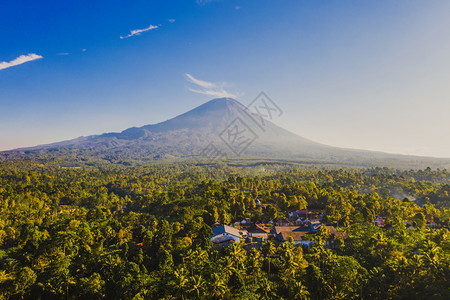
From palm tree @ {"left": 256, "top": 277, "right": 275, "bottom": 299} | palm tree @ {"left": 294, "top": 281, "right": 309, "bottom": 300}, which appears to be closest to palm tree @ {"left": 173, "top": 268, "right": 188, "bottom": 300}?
palm tree @ {"left": 256, "top": 277, "right": 275, "bottom": 299}

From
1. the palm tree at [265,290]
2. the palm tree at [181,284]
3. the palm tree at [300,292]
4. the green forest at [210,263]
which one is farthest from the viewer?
the palm tree at [265,290]

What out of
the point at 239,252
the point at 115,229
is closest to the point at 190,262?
the point at 239,252

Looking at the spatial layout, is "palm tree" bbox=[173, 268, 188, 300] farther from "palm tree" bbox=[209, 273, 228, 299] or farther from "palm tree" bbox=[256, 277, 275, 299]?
"palm tree" bbox=[256, 277, 275, 299]

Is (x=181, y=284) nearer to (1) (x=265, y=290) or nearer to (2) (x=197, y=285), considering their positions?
(2) (x=197, y=285)

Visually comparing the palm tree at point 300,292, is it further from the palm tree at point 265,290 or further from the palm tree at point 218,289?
the palm tree at point 218,289

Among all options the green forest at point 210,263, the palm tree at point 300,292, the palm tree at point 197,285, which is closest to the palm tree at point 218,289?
the green forest at point 210,263

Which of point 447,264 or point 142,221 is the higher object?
point 447,264

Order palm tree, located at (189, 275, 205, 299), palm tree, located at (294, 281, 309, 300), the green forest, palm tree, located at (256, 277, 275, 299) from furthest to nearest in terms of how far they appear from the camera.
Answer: palm tree, located at (256, 277, 275, 299), the green forest, palm tree, located at (294, 281, 309, 300), palm tree, located at (189, 275, 205, 299)

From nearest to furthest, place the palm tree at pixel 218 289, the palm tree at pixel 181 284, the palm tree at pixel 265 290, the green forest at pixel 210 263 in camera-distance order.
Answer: the palm tree at pixel 218 289 → the palm tree at pixel 181 284 → the green forest at pixel 210 263 → the palm tree at pixel 265 290

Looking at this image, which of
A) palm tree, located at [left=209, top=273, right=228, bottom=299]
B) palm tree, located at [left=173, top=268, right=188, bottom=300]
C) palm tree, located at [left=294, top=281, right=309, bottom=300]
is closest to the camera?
palm tree, located at [left=209, top=273, right=228, bottom=299]

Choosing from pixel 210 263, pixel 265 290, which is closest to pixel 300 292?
pixel 265 290

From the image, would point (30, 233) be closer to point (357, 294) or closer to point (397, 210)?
point (357, 294)
